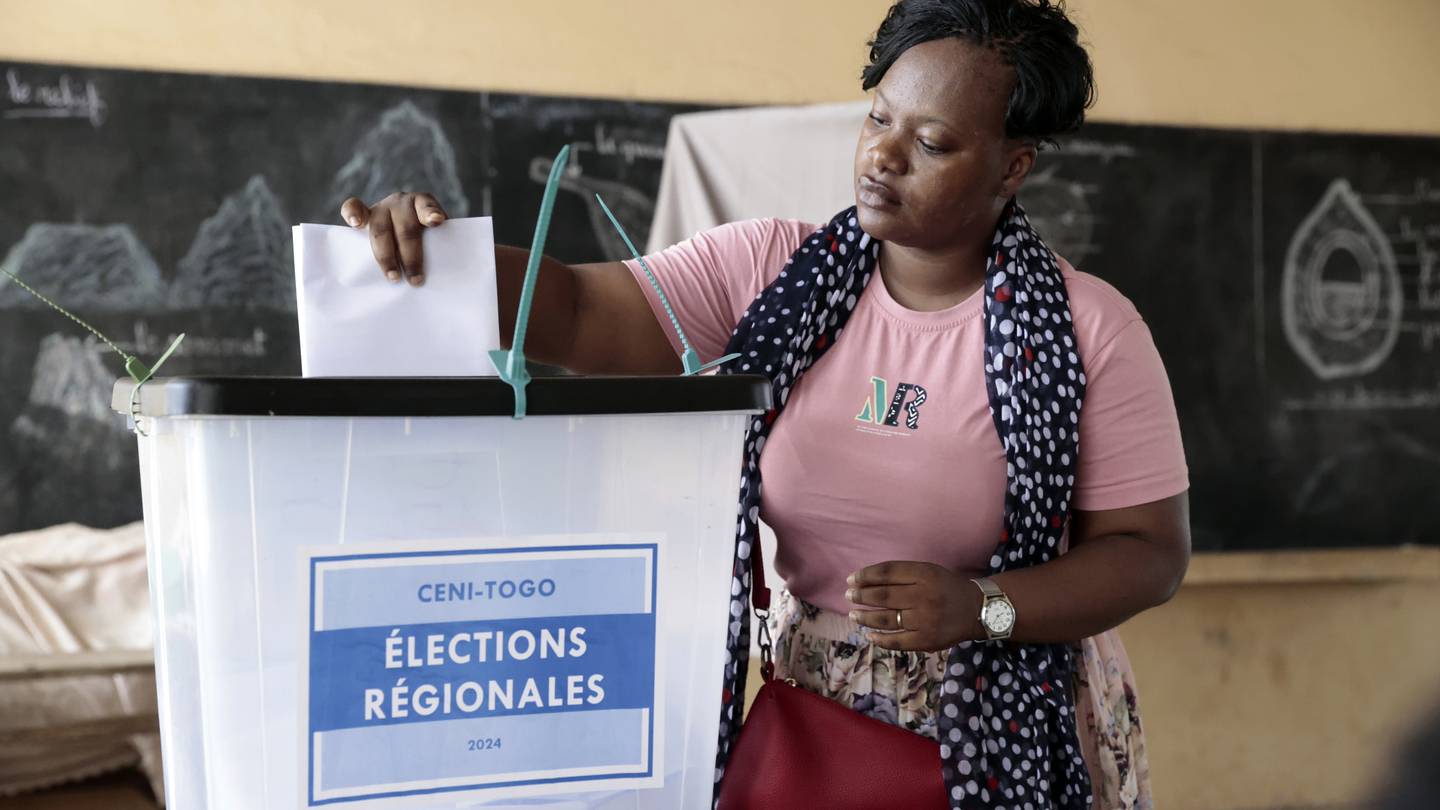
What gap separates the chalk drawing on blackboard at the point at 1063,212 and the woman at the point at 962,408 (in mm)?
2452

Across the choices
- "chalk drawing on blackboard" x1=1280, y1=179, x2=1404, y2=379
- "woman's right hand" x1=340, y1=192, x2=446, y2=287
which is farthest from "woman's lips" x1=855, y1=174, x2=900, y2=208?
"chalk drawing on blackboard" x1=1280, y1=179, x2=1404, y2=379

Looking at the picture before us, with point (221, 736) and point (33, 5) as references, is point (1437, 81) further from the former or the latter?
point (221, 736)

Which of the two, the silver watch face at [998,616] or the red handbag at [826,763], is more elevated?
the silver watch face at [998,616]

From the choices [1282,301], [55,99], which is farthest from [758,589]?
[1282,301]

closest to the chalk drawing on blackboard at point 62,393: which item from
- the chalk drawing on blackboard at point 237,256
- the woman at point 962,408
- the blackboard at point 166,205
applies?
the blackboard at point 166,205

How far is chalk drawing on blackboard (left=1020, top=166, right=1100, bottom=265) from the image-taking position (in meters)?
3.39

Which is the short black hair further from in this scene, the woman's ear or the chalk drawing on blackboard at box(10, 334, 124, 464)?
the chalk drawing on blackboard at box(10, 334, 124, 464)

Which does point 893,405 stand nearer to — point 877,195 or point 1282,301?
point 877,195

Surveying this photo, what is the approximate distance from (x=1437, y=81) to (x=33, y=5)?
378cm

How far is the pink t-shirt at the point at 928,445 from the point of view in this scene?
958mm

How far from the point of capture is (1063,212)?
134 inches

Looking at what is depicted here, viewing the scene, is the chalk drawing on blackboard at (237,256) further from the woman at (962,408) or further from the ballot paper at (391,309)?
the ballot paper at (391,309)

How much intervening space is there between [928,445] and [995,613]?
15 cm

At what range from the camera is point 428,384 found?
0.62 metres
